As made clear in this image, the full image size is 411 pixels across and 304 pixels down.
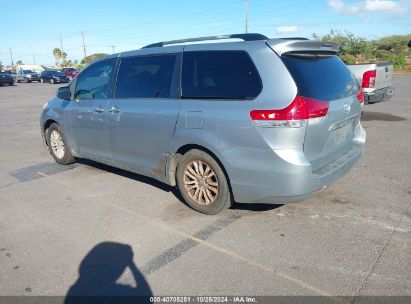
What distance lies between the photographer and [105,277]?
3061mm

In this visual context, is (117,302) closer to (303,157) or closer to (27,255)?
(27,255)

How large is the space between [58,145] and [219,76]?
3820 millimetres

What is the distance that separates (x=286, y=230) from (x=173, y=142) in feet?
5.13

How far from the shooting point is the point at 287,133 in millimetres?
3361

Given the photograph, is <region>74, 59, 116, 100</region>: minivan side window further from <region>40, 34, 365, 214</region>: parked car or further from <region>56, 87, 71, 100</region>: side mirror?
<region>56, 87, 71, 100</region>: side mirror

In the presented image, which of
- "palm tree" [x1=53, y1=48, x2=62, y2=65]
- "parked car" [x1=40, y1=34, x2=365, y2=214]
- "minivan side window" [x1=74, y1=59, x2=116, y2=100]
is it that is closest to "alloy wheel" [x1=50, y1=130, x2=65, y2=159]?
"minivan side window" [x1=74, y1=59, x2=116, y2=100]

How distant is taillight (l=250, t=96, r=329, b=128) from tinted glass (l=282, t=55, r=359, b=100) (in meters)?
0.09

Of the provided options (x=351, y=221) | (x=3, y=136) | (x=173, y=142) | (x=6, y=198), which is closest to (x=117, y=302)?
(x=173, y=142)

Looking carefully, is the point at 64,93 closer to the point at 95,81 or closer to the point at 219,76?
the point at 95,81

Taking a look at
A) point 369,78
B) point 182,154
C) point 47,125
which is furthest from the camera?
point 369,78

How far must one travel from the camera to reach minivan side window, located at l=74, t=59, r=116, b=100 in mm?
5156

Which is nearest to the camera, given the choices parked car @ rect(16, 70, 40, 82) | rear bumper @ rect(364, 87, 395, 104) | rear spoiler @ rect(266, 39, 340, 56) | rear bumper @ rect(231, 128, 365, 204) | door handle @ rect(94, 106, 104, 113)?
rear bumper @ rect(231, 128, 365, 204)

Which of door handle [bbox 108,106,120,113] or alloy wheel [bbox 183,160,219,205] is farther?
door handle [bbox 108,106,120,113]

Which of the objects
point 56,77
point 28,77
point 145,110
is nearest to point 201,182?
point 145,110
